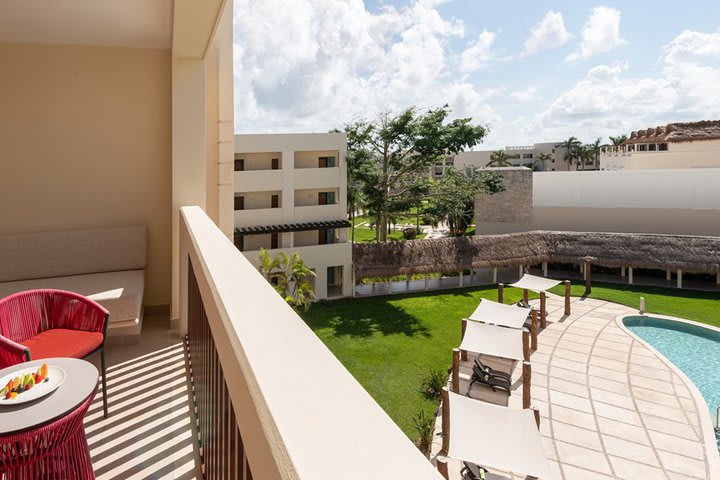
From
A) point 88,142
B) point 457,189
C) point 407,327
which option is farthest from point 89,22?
point 457,189

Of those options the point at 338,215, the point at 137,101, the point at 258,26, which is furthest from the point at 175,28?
the point at 338,215

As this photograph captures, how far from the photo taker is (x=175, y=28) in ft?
12.1

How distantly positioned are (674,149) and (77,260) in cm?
4076

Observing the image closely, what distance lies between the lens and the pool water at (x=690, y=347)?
11.3 m

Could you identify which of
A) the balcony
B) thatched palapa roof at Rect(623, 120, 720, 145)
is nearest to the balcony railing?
the balcony

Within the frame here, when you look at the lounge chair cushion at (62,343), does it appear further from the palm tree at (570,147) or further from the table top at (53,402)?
the palm tree at (570,147)

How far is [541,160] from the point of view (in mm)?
61500

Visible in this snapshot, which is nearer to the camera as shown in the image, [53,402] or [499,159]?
[53,402]

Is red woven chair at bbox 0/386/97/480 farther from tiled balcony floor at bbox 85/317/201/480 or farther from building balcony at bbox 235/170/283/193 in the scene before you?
building balcony at bbox 235/170/283/193

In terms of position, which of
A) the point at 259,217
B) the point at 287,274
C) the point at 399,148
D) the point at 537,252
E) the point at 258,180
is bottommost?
the point at 287,274

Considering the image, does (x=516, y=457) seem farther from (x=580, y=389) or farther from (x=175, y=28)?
(x=175, y=28)

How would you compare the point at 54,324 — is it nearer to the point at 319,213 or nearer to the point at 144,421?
the point at 144,421

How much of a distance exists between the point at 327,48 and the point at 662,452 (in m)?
31.8

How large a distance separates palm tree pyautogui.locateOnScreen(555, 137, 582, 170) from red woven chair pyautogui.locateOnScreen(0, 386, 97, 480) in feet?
229
